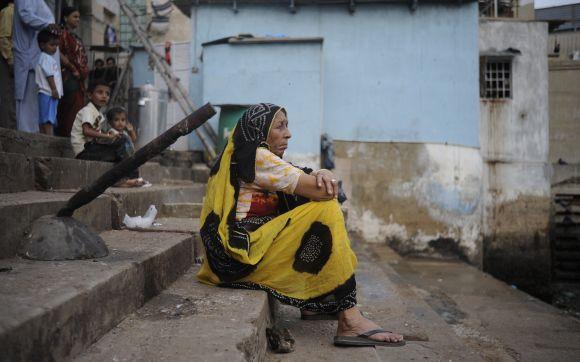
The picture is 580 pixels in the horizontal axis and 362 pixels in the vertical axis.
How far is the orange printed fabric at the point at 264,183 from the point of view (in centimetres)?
238

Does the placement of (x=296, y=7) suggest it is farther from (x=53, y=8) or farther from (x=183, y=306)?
(x=183, y=306)

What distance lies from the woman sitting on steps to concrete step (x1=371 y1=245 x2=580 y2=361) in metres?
1.76

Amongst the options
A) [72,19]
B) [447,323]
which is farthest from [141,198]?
[72,19]

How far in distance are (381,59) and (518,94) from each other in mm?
3526

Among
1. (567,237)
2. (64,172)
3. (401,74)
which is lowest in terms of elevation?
(567,237)

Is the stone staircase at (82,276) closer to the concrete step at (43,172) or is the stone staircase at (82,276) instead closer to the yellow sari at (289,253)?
the concrete step at (43,172)

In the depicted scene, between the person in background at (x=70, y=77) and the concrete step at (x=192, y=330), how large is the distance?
423 centimetres

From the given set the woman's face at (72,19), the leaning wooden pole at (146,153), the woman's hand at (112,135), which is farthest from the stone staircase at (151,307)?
the woman's face at (72,19)

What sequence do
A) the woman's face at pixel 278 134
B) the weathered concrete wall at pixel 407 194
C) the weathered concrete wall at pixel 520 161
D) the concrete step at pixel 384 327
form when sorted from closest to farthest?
the concrete step at pixel 384 327
the woman's face at pixel 278 134
the weathered concrete wall at pixel 407 194
the weathered concrete wall at pixel 520 161

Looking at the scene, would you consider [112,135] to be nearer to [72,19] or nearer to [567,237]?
[72,19]

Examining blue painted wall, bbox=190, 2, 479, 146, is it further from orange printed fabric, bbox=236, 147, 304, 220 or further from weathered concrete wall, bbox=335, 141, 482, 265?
orange printed fabric, bbox=236, 147, 304, 220

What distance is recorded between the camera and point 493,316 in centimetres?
511

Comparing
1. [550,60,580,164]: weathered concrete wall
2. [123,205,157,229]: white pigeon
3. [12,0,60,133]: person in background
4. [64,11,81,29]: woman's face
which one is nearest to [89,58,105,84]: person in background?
[64,11,81,29]: woman's face

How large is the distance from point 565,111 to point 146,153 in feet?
47.0
